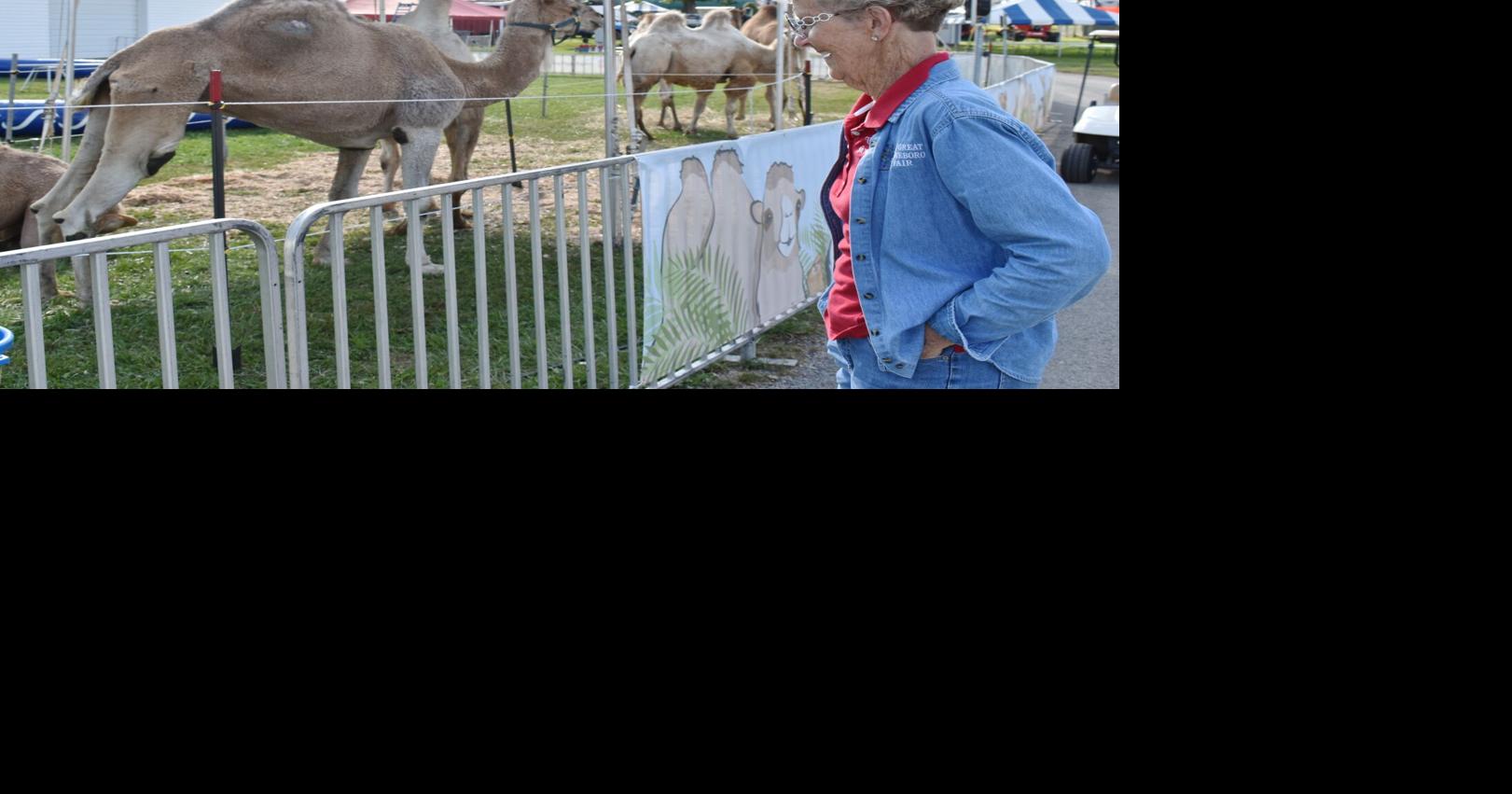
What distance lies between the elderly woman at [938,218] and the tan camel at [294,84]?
4.05 m

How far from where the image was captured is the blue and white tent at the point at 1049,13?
19109 mm

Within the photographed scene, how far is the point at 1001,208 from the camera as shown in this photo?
6.93ft

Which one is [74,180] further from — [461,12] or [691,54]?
[691,54]

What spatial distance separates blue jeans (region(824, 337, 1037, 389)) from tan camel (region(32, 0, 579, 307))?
12.9 ft

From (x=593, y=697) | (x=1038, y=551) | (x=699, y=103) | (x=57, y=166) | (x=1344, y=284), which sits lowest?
(x=593, y=697)

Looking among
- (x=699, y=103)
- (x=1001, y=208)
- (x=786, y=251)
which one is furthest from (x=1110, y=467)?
A: (x=699, y=103)

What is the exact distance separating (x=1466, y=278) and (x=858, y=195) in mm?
1013

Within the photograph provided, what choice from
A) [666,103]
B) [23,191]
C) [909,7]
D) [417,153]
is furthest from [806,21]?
[666,103]

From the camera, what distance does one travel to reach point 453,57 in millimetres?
8797

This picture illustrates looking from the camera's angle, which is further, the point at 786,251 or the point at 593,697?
the point at 786,251

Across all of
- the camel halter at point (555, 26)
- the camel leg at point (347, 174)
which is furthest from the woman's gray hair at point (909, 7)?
the camel halter at point (555, 26)

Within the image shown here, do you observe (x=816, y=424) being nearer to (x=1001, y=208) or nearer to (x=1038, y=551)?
(x=1038, y=551)

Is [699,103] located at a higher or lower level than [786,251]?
higher

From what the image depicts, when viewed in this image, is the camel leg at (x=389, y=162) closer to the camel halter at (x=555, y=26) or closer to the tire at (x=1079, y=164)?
the camel halter at (x=555, y=26)
